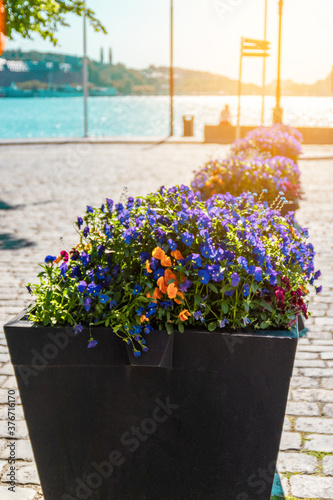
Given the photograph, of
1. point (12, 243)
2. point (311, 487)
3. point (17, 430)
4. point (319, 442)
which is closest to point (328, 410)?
point (319, 442)

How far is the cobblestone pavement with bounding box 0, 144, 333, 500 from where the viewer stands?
10.8ft

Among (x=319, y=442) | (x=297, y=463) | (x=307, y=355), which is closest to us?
(x=297, y=463)

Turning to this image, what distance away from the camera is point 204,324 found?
8.29 ft

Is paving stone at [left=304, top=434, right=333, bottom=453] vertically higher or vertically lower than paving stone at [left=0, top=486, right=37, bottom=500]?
higher

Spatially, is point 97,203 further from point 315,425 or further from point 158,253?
point 158,253

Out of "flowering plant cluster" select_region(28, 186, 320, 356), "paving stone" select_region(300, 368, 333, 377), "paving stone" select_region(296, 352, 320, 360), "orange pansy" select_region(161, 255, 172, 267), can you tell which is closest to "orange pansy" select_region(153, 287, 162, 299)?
"flowering plant cluster" select_region(28, 186, 320, 356)

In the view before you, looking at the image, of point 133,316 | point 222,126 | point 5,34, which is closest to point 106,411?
point 133,316

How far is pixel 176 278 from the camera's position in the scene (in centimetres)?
258

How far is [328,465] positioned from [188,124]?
3070cm

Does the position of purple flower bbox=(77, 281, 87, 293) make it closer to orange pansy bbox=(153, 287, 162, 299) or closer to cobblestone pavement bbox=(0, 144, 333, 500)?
orange pansy bbox=(153, 287, 162, 299)

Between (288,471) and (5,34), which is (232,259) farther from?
(5,34)

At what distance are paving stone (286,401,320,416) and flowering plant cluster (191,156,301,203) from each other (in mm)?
3436

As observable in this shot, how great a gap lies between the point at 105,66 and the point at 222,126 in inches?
4494

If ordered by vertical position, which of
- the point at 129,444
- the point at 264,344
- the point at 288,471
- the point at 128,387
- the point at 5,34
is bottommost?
the point at 288,471
